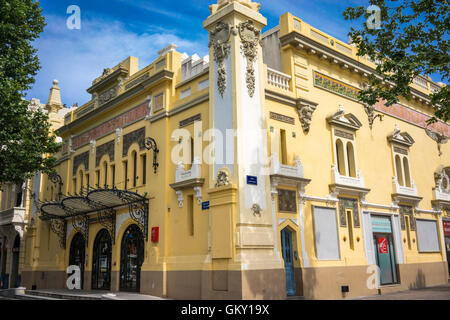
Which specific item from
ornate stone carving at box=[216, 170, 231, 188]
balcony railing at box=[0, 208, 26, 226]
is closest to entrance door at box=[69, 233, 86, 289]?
balcony railing at box=[0, 208, 26, 226]

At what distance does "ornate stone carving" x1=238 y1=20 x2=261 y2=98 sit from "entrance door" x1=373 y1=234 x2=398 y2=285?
952cm

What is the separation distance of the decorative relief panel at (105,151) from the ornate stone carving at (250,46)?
9613 mm

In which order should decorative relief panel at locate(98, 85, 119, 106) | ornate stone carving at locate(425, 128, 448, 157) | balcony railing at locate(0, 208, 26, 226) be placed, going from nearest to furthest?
decorative relief panel at locate(98, 85, 119, 106) → ornate stone carving at locate(425, 128, 448, 157) → balcony railing at locate(0, 208, 26, 226)

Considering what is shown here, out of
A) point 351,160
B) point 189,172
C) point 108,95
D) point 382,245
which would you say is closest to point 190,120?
point 189,172

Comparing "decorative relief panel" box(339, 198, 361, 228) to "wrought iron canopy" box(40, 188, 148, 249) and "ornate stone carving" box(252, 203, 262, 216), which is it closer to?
"ornate stone carving" box(252, 203, 262, 216)

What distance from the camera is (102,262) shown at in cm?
2225

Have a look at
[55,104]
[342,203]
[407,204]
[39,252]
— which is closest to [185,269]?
[342,203]

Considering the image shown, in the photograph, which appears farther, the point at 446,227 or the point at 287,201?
the point at 446,227

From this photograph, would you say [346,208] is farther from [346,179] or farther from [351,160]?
[351,160]

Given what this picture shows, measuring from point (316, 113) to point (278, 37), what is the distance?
3.68 m

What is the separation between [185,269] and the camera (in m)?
16.7

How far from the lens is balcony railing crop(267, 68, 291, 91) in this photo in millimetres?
17625

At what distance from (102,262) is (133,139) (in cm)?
645

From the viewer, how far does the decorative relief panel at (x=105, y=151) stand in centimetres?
2298
